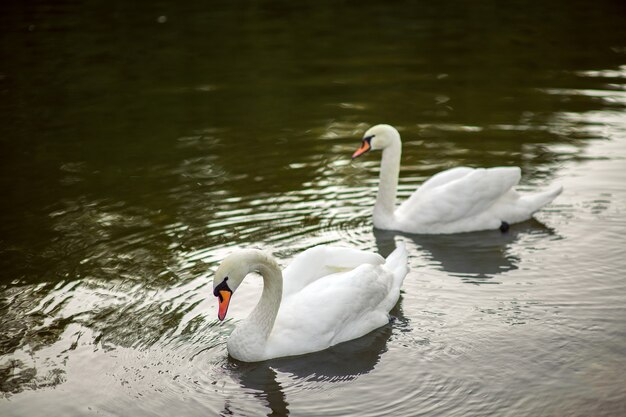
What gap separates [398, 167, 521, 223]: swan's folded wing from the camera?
35.4 ft

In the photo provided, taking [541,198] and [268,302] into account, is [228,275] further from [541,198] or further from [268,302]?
[541,198]

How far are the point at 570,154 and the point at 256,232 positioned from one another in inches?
188

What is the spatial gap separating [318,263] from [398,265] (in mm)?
879

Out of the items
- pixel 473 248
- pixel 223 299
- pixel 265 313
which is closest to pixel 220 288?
pixel 223 299

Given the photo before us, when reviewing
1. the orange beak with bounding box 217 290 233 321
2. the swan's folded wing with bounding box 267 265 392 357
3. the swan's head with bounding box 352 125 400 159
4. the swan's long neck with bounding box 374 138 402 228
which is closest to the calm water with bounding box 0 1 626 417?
the swan's folded wing with bounding box 267 265 392 357

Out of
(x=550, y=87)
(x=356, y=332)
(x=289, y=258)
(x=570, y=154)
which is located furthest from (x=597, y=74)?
(x=356, y=332)

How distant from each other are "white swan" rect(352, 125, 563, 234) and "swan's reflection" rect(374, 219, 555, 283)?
0.10 m

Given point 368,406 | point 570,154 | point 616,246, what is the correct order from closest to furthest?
point 368,406
point 616,246
point 570,154

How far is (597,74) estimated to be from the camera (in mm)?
17297

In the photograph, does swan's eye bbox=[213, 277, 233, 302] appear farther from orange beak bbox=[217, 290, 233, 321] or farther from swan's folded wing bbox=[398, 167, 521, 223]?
swan's folded wing bbox=[398, 167, 521, 223]

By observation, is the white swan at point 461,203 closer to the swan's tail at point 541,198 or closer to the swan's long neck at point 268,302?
the swan's tail at point 541,198

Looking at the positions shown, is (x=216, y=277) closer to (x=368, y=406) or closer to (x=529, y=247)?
(x=368, y=406)

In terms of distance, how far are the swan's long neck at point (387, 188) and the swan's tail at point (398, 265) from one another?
4.92 feet

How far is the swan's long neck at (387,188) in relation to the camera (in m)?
11.1
